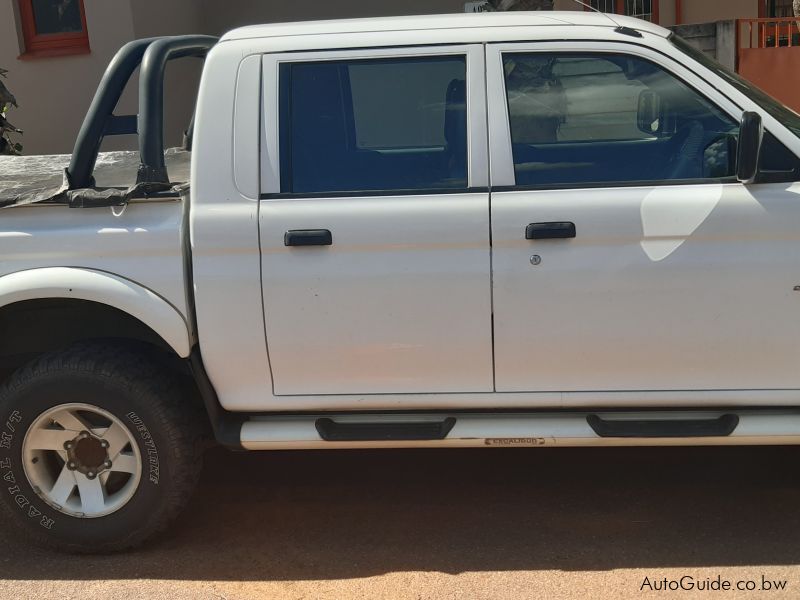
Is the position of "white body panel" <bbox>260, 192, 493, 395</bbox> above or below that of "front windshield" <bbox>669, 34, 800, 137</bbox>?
below

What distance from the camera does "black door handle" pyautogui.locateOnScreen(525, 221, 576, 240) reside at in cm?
367

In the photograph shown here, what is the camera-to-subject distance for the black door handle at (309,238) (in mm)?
3736

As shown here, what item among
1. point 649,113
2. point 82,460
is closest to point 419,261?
point 649,113

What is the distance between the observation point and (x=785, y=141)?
12.1ft

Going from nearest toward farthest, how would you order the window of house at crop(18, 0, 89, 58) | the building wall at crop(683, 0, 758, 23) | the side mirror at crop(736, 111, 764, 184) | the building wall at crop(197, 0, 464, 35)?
the side mirror at crop(736, 111, 764, 184)
the window of house at crop(18, 0, 89, 58)
the building wall at crop(197, 0, 464, 35)
the building wall at crop(683, 0, 758, 23)

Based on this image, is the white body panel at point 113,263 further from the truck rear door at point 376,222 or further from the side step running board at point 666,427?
the side step running board at point 666,427

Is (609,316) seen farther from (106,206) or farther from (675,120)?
(106,206)

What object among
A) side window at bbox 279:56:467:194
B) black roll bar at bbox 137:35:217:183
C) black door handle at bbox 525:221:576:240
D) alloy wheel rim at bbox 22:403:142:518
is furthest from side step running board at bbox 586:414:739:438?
black roll bar at bbox 137:35:217:183

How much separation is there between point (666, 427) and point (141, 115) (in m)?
2.37

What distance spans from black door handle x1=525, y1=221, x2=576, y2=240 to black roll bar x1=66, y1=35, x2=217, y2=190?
144 cm

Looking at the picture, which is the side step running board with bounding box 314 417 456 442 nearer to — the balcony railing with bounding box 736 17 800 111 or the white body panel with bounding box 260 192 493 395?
the white body panel with bounding box 260 192 493 395

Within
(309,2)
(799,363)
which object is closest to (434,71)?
(799,363)

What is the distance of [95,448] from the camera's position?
3.99 m

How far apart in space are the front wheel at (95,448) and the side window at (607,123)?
1650 millimetres
